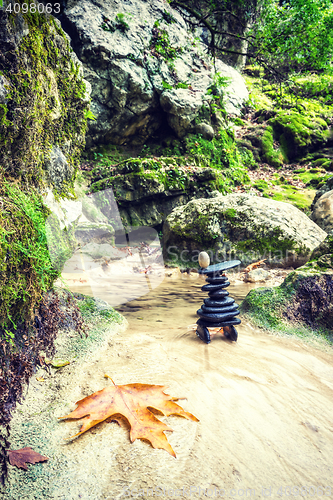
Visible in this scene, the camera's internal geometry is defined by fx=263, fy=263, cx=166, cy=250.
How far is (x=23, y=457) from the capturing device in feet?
4.15

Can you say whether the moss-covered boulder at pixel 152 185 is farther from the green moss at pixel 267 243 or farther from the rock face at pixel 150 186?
the green moss at pixel 267 243

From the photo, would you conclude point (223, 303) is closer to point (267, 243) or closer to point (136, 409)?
point (136, 409)

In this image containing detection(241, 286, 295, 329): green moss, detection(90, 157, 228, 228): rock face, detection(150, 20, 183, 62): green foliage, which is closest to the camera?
detection(241, 286, 295, 329): green moss

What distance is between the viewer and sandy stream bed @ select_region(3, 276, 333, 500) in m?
1.19

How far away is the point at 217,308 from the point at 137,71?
1095 cm

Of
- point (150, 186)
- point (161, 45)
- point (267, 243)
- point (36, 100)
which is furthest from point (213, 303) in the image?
point (161, 45)

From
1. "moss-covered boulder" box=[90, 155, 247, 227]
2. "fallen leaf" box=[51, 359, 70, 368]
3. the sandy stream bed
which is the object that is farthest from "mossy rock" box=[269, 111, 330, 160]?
"fallen leaf" box=[51, 359, 70, 368]

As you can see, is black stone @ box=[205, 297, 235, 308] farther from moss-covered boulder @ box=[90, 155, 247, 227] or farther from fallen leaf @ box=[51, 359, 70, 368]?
moss-covered boulder @ box=[90, 155, 247, 227]

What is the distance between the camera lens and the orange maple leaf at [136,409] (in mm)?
1430

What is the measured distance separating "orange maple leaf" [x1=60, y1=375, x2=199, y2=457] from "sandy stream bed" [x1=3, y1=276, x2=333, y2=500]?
0.14 feet

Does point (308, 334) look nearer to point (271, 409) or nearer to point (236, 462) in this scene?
point (271, 409)

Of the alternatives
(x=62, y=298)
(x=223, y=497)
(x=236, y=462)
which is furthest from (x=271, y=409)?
(x=62, y=298)

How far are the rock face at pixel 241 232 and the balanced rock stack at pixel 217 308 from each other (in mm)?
3837

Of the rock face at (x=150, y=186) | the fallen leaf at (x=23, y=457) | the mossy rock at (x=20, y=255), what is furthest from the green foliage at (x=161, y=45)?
the fallen leaf at (x=23, y=457)
